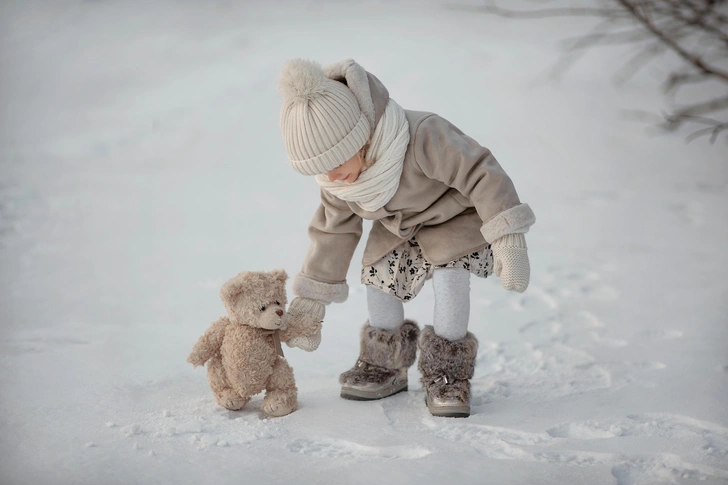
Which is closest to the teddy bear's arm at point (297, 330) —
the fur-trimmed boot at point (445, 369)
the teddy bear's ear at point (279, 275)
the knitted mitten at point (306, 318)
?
the knitted mitten at point (306, 318)

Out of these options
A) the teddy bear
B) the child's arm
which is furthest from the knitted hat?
the teddy bear

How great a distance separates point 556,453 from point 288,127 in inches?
31.8

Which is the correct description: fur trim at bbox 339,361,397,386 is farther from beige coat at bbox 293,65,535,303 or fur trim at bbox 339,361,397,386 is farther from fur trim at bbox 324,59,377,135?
fur trim at bbox 324,59,377,135

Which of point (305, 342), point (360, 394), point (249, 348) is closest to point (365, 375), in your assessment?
point (360, 394)

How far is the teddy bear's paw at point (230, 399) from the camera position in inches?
60.6

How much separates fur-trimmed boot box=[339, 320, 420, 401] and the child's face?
1.34ft

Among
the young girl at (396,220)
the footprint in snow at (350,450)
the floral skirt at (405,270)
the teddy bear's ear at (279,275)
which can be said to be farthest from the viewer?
the floral skirt at (405,270)

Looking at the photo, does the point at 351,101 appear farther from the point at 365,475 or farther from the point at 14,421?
the point at 14,421

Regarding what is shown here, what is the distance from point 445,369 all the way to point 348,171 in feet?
1.60

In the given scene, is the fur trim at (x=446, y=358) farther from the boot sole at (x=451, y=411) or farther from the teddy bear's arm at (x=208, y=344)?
the teddy bear's arm at (x=208, y=344)

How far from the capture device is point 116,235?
298 cm

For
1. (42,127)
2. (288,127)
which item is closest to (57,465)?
(288,127)

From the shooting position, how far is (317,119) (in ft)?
4.71

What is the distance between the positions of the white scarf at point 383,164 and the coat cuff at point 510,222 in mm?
221
